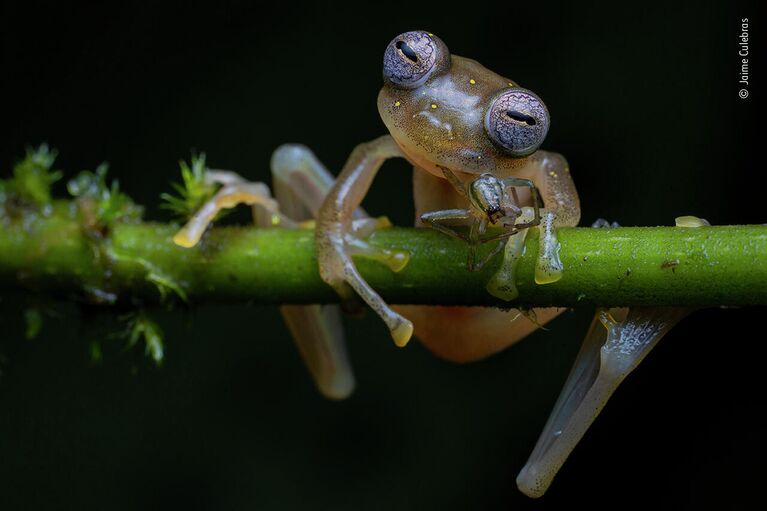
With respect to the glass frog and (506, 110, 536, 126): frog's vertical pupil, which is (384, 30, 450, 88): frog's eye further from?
(506, 110, 536, 126): frog's vertical pupil

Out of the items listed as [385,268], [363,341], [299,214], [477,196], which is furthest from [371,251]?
[363,341]

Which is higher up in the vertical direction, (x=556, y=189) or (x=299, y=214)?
(x=556, y=189)

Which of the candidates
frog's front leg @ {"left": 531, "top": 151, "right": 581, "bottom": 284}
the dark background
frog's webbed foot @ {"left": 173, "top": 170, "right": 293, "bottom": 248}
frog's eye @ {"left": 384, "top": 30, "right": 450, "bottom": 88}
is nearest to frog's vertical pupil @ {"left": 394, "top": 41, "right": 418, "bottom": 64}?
frog's eye @ {"left": 384, "top": 30, "right": 450, "bottom": 88}

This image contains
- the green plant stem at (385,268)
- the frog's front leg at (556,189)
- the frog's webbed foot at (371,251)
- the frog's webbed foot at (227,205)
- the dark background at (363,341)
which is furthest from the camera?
the dark background at (363,341)

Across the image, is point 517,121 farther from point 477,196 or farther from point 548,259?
point 548,259

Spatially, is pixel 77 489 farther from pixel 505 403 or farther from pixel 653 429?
pixel 653 429

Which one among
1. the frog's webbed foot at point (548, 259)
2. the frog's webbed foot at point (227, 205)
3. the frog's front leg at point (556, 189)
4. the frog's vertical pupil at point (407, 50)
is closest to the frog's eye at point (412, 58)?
the frog's vertical pupil at point (407, 50)

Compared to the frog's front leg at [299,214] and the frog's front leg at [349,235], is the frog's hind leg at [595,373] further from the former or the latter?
the frog's front leg at [299,214]
